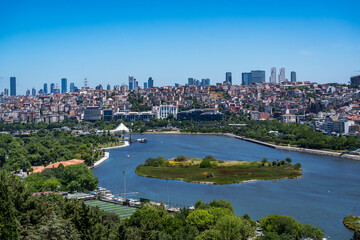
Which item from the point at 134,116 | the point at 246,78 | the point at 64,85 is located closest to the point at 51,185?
the point at 134,116

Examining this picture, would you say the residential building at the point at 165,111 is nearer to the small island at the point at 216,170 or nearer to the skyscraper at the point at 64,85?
the small island at the point at 216,170

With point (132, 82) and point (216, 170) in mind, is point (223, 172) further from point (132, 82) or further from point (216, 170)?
point (132, 82)

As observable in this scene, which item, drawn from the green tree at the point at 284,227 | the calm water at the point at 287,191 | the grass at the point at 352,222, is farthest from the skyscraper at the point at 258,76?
the green tree at the point at 284,227

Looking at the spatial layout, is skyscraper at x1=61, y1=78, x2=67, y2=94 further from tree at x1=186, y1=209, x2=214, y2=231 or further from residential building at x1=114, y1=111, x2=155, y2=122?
tree at x1=186, y1=209, x2=214, y2=231

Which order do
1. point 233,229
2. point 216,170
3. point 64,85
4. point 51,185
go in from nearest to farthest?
point 233,229 < point 51,185 < point 216,170 < point 64,85

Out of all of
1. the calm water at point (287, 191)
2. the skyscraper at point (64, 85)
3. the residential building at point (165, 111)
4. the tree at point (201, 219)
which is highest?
the skyscraper at point (64, 85)
